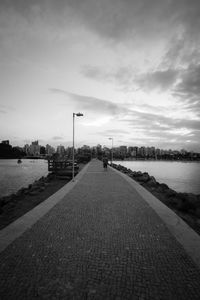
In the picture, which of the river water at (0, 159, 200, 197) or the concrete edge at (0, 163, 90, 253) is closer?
the concrete edge at (0, 163, 90, 253)

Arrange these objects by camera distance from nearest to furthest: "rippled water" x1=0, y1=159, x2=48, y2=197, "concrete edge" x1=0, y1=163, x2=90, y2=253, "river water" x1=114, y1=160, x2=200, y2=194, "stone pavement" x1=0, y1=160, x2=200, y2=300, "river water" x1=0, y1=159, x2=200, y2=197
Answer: "stone pavement" x1=0, y1=160, x2=200, y2=300 < "concrete edge" x1=0, y1=163, x2=90, y2=253 < "rippled water" x1=0, y1=159, x2=48, y2=197 < "river water" x1=0, y1=159, x2=200, y2=197 < "river water" x1=114, y1=160, x2=200, y2=194

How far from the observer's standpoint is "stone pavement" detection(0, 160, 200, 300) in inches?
118

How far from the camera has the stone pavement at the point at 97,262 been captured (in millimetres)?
3000

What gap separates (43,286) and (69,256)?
0.91 meters

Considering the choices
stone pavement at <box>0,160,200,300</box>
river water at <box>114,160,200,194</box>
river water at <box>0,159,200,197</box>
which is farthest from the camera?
river water at <box>114,160,200,194</box>

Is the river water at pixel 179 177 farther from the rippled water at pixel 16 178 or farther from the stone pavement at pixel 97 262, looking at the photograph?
the stone pavement at pixel 97 262

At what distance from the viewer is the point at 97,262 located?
375 centimetres

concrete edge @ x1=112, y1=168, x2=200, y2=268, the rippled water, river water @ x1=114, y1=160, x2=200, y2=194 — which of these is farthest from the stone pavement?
river water @ x1=114, y1=160, x2=200, y2=194

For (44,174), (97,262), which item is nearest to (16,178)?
(44,174)

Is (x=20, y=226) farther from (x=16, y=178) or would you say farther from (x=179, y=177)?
(x=179, y=177)

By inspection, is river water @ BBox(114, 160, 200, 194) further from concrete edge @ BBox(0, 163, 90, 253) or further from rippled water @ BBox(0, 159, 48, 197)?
concrete edge @ BBox(0, 163, 90, 253)

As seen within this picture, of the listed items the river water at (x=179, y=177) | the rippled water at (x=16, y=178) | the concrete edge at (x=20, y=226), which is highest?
the concrete edge at (x=20, y=226)

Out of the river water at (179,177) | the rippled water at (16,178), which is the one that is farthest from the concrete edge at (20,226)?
the river water at (179,177)

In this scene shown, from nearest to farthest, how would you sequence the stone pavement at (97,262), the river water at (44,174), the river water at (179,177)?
the stone pavement at (97,262), the river water at (44,174), the river water at (179,177)
